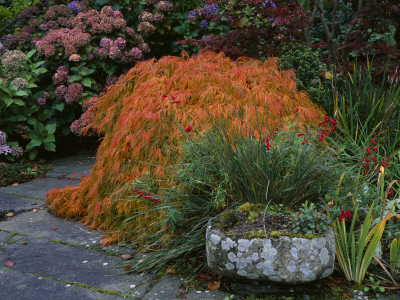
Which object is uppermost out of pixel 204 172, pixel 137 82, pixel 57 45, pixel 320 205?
pixel 57 45

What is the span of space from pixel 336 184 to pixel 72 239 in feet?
7.04

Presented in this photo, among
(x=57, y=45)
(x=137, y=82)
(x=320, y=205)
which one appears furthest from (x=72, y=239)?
(x=57, y=45)

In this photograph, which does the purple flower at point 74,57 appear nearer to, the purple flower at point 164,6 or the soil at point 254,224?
the purple flower at point 164,6

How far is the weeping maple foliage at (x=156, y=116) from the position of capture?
11.5 ft

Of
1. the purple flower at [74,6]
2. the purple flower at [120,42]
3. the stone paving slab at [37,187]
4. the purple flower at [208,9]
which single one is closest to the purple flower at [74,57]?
the purple flower at [120,42]

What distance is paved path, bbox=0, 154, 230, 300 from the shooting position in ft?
9.07

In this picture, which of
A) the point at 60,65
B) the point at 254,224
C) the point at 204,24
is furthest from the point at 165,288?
the point at 204,24

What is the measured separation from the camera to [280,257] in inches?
98.0

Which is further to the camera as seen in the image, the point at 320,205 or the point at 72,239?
the point at 72,239

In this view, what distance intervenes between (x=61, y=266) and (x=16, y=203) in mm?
1605

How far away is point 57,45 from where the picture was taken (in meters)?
6.12

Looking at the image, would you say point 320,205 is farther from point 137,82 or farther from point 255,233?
point 137,82

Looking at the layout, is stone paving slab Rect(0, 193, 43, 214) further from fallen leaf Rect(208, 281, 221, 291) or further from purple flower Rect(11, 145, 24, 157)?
fallen leaf Rect(208, 281, 221, 291)

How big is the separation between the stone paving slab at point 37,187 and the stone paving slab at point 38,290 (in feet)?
5.71
